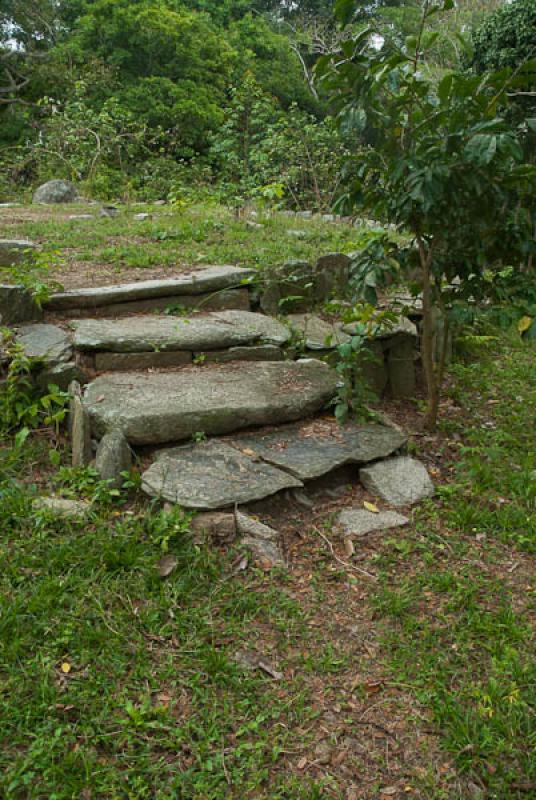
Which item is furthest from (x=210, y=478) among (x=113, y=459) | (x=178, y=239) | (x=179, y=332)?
(x=178, y=239)

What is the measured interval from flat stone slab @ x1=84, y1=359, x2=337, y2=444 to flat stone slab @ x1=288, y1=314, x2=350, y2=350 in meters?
0.19

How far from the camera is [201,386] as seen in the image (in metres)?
3.27

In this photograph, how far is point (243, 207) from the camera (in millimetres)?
6691

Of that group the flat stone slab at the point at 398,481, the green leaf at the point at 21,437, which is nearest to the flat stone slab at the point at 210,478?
the flat stone slab at the point at 398,481

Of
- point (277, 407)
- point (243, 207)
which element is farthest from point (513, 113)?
point (277, 407)

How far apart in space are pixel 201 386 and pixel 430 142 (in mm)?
1529

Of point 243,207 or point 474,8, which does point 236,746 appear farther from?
point 474,8

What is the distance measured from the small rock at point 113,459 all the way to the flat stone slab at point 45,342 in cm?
65

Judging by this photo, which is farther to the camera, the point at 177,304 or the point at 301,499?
the point at 177,304

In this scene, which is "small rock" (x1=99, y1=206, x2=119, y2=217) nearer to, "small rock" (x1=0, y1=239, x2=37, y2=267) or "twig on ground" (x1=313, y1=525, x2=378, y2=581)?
"small rock" (x1=0, y1=239, x2=37, y2=267)

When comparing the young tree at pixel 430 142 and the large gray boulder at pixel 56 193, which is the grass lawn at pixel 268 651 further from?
the large gray boulder at pixel 56 193

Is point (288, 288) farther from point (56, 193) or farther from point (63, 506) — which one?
point (56, 193)

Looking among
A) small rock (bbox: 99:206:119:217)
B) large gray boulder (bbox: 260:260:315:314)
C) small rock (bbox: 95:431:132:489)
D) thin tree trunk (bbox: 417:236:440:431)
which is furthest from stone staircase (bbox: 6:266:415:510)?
small rock (bbox: 99:206:119:217)

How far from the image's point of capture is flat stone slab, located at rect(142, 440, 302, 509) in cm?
265
